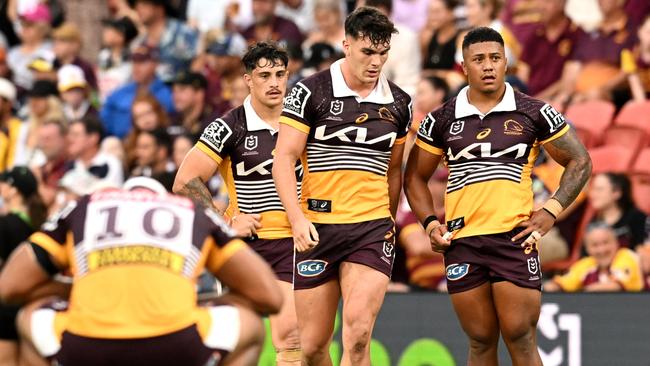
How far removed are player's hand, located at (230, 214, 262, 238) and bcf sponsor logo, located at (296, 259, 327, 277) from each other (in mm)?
690

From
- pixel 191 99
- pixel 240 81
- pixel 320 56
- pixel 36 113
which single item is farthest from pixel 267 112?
pixel 36 113

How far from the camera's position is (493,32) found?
10516mm

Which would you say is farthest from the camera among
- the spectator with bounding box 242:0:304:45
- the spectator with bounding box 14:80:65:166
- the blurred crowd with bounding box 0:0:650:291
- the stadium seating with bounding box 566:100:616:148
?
the spectator with bounding box 14:80:65:166

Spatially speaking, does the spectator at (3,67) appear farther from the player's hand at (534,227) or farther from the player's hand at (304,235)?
the player's hand at (534,227)

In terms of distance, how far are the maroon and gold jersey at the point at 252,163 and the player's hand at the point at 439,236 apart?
1.17m

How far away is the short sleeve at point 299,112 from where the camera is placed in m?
10.5

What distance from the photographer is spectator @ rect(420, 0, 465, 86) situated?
17.2 meters

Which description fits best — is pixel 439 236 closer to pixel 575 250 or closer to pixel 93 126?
pixel 575 250

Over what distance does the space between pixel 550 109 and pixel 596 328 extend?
347 cm

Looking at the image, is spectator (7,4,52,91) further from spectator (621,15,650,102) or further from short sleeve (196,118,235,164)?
short sleeve (196,118,235,164)

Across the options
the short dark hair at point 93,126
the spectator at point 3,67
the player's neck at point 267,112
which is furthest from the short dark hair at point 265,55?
the spectator at point 3,67

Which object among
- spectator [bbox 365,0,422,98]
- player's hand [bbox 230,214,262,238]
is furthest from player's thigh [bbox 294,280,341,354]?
spectator [bbox 365,0,422,98]

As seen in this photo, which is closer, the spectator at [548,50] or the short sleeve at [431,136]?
the short sleeve at [431,136]

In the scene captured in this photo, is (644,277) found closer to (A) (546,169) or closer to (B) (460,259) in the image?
(A) (546,169)
